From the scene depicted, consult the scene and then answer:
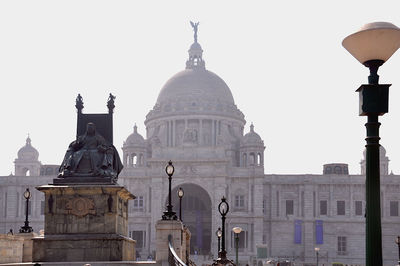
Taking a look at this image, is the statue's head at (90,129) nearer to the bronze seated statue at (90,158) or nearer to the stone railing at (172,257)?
the bronze seated statue at (90,158)

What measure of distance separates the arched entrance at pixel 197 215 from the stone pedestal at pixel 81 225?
63738mm

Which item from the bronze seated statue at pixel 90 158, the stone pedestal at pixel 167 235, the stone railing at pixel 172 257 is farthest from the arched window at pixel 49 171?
the stone railing at pixel 172 257

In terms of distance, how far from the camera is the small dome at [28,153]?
10831 cm

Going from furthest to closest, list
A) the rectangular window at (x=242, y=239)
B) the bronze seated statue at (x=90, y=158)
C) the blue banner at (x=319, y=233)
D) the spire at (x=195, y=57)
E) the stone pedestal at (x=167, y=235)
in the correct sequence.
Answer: the spire at (x=195, y=57)
the blue banner at (x=319, y=233)
the rectangular window at (x=242, y=239)
the bronze seated statue at (x=90, y=158)
the stone pedestal at (x=167, y=235)

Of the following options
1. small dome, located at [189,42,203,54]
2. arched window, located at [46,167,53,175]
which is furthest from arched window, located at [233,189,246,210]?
small dome, located at [189,42,203,54]

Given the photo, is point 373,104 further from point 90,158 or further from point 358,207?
point 358,207

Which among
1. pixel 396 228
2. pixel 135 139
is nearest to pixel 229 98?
pixel 135 139

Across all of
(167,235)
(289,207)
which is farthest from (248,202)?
(167,235)

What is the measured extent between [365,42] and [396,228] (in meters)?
86.9

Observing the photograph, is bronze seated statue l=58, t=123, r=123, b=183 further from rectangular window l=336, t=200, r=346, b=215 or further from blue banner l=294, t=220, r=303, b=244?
rectangular window l=336, t=200, r=346, b=215

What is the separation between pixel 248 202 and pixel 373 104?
79.6m

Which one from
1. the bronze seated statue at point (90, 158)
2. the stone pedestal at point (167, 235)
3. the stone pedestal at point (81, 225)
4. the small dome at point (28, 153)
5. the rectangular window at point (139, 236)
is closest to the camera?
the stone pedestal at point (167, 235)

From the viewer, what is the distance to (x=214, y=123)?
108 meters

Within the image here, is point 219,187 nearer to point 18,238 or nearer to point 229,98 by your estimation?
point 229,98
